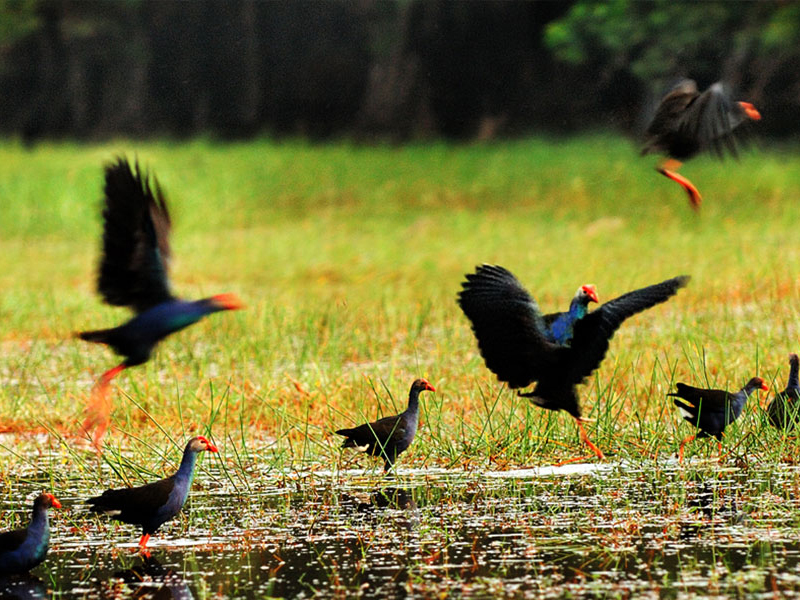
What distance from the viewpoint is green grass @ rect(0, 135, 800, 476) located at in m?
6.73

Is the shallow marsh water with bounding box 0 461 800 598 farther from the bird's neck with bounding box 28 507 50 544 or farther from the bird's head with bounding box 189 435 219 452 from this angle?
the bird's head with bounding box 189 435 219 452

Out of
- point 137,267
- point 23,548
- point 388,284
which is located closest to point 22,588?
point 23,548

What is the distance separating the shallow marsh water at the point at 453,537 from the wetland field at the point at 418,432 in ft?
0.05

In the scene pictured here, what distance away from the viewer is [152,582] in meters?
4.57

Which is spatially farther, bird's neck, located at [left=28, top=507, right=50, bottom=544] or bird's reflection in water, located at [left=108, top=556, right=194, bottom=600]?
bird's neck, located at [left=28, top=507, right=50, bottom=544]

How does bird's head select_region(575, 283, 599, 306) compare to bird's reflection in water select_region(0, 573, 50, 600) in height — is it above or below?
above

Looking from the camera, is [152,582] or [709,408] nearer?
[152,582]

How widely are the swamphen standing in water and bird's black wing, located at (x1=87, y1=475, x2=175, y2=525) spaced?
90 cm

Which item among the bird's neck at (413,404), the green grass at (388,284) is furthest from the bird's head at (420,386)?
the green grass at (388,284)

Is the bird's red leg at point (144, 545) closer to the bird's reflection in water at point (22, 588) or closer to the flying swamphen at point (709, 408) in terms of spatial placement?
the bird's reflection in water at point (22, 588)

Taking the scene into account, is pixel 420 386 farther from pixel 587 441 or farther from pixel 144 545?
pixel 144 545

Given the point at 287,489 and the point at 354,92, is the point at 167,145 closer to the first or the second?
the point at 354,92

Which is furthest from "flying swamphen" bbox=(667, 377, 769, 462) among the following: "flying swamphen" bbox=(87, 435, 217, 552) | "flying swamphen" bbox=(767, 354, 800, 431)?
"flying swamphen" bbox=(87, 435, 217, 552)

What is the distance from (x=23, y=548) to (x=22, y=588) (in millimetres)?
126
